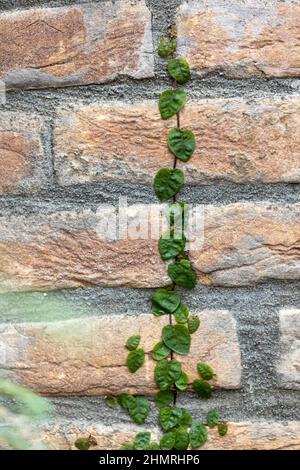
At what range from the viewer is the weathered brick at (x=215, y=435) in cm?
75

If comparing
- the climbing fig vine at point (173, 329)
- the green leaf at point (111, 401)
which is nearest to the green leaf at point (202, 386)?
the climbing fig vine at point (173, 329)

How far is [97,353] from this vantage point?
749 mm

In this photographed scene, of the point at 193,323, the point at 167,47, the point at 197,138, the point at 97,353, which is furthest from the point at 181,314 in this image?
the point at 167,47

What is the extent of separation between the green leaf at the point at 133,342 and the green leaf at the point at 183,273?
0.29 ft

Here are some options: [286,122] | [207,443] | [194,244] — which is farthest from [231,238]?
[207,443]

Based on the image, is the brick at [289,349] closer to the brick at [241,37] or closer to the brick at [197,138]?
the brick at [197,138]

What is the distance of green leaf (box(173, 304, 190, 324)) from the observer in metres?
0.73

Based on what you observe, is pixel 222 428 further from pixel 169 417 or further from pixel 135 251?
pixel 135 251

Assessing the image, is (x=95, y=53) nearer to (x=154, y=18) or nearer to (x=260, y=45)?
(x=154, y=18)

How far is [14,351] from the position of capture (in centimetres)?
76

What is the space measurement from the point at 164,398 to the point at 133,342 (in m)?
0.08

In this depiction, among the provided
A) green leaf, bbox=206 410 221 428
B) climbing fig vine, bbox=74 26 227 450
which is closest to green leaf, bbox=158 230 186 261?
climbing fig vine, bbox=74 26 227 450

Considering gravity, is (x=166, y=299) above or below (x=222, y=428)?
above
